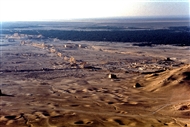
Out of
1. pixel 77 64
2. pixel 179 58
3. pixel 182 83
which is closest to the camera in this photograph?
pixel 182 83

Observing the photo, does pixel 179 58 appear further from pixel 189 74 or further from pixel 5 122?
pixel 5 122

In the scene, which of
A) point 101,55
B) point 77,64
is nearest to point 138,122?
point 77,64

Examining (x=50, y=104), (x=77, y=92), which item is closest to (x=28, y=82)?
(x=77, y=92)

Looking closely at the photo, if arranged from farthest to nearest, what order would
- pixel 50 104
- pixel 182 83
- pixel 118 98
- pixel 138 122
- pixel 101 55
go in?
pixel 101 55
pixel 182 83
pixel 118 98
pixel 50 104
pixel 138 122

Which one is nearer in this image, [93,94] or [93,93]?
[93,94]

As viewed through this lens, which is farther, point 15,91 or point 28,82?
point 28,82

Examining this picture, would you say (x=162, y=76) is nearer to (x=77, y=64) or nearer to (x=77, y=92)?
(x=77, y=92)
